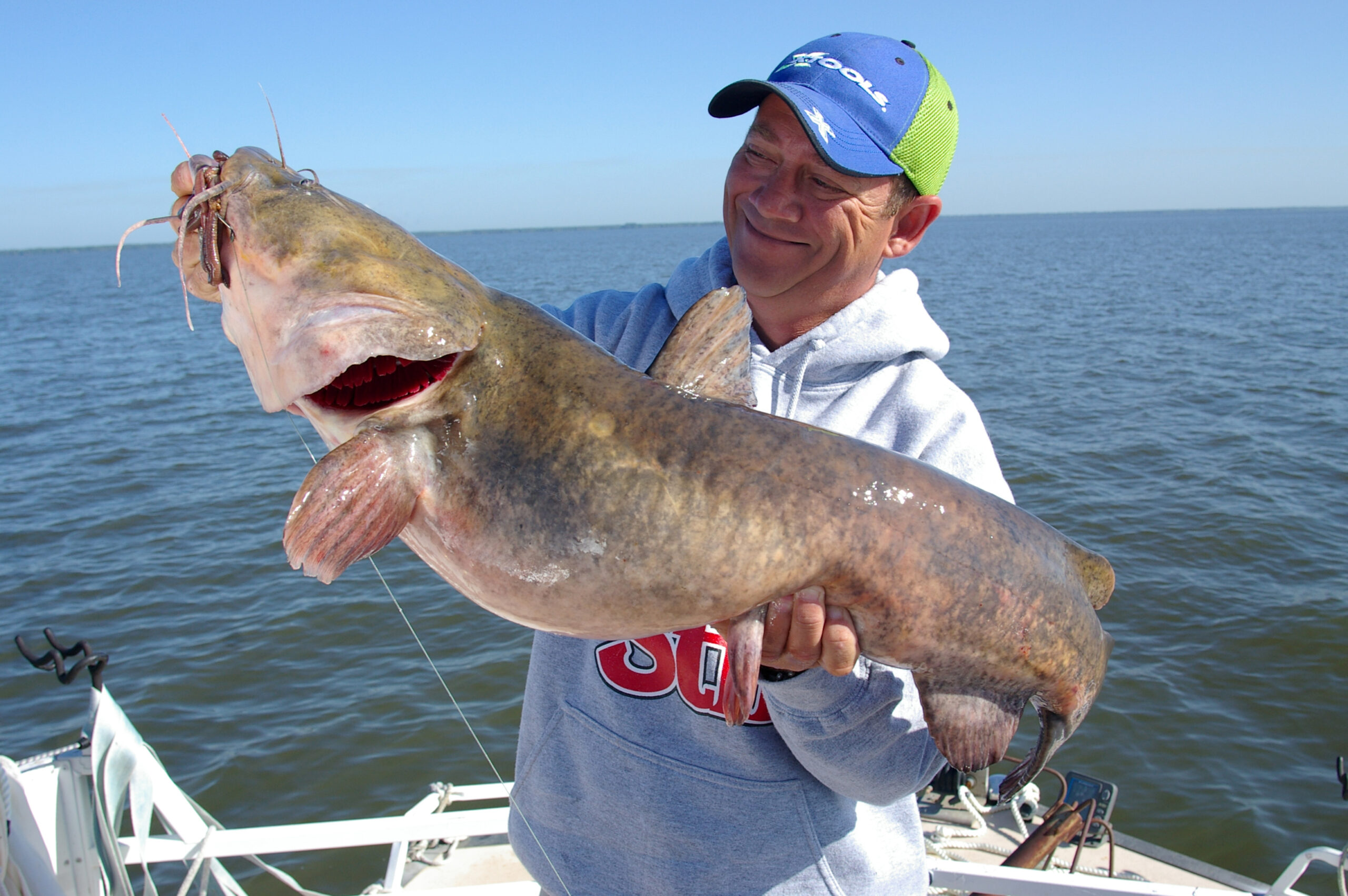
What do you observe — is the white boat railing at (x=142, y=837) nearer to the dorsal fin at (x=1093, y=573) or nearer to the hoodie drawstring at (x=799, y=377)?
the dorsal fin at (x=1093, y=573)

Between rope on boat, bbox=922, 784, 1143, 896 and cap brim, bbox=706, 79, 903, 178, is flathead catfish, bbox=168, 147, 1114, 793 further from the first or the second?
rope on boat, bbox=922, 784, 1143, 896

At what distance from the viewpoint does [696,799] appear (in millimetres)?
2295

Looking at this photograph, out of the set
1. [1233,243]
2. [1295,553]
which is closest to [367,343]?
[1295,553]

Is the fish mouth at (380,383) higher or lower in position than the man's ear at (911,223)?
lower

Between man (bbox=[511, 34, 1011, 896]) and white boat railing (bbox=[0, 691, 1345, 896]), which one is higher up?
man (bbox=[511, 34, 1011, 896])

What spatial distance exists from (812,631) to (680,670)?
52 centimetres

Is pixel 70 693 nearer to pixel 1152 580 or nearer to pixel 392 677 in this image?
pixel 392 677

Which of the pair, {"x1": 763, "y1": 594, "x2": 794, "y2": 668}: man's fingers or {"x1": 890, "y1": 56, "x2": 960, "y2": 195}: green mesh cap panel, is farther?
{"x1": 890, "y1": 56, "x2": 960, "y2": 195}: green mesh cap panel

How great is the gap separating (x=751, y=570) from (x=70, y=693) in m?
8.97

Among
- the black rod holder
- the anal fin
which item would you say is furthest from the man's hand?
the black rod holder

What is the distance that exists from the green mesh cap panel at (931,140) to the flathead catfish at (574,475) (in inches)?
28.9

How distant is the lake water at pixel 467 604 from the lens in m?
7.32

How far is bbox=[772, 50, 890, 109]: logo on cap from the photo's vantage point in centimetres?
238

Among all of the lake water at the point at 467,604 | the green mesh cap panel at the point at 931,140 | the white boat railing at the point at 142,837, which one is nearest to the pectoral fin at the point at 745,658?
the green mesh cap panel at the point at 931,140
